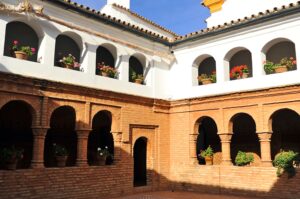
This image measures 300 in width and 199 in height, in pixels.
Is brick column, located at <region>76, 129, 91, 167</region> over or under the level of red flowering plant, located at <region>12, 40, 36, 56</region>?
under

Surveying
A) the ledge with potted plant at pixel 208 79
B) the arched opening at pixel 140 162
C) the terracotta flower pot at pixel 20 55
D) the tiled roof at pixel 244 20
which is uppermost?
the tiled roof at pixel 244 20

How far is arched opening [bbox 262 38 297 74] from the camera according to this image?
11.1 metres

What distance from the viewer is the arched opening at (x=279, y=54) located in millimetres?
11073

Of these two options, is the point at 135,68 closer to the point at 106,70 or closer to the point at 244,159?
the point at 106,70

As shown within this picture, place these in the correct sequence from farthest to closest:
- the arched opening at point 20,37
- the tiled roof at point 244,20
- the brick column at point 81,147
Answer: the tiled roof at point 244,20 → the brick column at point 81,147 → the arched opening at point 20,37

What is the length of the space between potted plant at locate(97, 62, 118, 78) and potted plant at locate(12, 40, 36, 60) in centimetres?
254

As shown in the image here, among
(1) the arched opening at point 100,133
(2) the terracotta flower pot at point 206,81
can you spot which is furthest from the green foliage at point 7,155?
(2) the terracotta flower pot at point 206,81

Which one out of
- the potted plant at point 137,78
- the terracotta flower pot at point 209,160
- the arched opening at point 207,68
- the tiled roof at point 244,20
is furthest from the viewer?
the arched opening at point 207,68

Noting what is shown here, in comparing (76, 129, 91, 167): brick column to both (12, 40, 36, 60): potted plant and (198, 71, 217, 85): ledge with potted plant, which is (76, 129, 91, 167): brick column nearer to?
(12, 40, 36, 60): potted plant

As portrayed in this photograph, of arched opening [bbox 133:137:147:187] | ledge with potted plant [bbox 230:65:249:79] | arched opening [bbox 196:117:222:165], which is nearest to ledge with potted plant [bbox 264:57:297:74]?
ledge with potted plant [bbox 230:65:249:79]

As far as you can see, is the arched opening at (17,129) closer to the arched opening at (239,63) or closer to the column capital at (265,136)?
the arched opening at (239,63)

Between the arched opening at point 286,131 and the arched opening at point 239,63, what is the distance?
199 centimetres

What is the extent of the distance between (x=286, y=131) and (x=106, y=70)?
279 inches

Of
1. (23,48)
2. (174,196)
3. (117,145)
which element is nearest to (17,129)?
(23,48)
